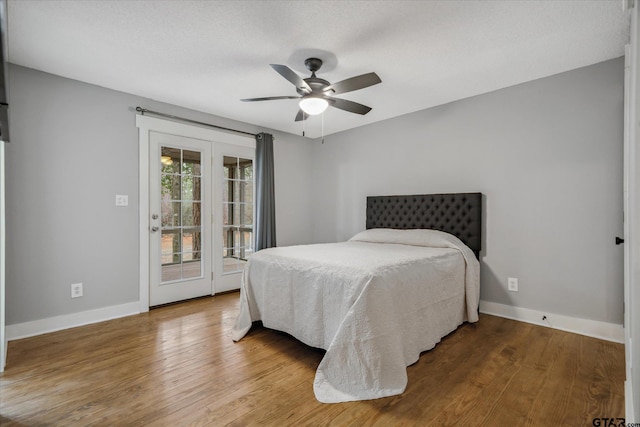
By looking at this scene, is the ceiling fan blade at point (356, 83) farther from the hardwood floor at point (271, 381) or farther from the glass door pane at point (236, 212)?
the glass door pane at point (236, 212)

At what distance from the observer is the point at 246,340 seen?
2.49 m

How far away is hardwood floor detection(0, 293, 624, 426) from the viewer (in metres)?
1.55

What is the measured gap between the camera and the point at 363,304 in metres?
1.78

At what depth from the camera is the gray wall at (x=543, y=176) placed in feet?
8.15

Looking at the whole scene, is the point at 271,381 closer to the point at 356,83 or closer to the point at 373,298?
the point at 373,298

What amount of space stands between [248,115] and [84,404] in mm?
3236

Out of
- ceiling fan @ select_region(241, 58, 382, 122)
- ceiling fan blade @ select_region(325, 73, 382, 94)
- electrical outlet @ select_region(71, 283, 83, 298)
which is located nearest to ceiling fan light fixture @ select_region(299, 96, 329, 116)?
ceiling fan @ select_region(241, 58, 382, 122)

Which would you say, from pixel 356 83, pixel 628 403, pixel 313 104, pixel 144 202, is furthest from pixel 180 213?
pixel 628 403

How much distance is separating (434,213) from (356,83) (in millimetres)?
1876

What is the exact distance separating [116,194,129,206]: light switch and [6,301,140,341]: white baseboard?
1.05 meters

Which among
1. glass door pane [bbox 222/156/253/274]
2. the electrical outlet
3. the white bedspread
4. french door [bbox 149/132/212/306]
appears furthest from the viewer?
glass door pane [bbox 222/156/253/274]

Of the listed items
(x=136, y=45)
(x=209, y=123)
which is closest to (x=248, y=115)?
(x=209, y=123)

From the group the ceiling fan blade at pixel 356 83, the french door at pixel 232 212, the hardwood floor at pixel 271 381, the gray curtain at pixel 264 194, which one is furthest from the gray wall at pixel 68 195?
the ceiling fan blade at pixel 356 83

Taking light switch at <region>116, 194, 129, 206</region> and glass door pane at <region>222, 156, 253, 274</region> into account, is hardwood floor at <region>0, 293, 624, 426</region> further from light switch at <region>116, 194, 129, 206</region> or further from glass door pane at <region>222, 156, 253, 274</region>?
glass door pane at <region>222, 156, 253, 274</region>
